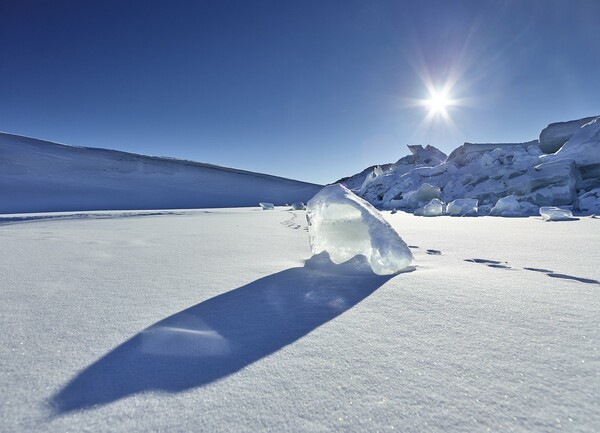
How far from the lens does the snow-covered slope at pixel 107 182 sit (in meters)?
13.8

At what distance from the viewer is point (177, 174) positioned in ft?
75.4

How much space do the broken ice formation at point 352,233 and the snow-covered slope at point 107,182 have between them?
44.1 ft

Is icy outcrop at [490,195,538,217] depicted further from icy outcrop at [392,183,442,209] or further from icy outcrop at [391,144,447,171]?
icy outcrop at [391,144,447,171]

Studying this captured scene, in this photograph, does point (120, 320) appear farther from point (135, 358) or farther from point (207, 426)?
point (207, 426)

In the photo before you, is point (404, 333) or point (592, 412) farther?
point (404, 333)

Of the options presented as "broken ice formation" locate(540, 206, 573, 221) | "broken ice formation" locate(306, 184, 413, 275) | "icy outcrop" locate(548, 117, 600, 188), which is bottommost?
"broken ice formation" locate(306, 184, 413, 275)

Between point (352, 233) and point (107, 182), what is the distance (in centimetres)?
2027

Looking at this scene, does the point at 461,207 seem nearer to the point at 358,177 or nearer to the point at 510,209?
the point at 510,209

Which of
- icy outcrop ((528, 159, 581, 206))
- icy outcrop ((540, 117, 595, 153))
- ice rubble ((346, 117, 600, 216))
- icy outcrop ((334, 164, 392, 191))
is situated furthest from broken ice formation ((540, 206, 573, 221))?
icy outcrop ((334, 164, 392, 191))

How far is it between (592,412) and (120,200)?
18246 mm

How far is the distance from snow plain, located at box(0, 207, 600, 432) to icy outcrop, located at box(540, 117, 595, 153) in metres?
16.4

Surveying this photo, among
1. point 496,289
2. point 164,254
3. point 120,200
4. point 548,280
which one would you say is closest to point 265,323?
point 496,289

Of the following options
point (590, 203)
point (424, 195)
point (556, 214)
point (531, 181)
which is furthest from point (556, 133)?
point (556, 214)

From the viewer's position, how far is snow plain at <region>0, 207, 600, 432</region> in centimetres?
48
